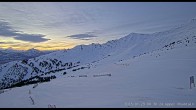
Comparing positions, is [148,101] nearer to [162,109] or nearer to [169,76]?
[162,109]

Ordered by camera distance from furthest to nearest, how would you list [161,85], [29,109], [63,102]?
[161,85], [63,102], [29,109]

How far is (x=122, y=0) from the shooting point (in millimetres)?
14008

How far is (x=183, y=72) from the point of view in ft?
61.9

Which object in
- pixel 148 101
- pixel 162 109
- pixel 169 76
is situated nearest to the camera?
pixel 162 109

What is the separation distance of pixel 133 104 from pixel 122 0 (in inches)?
260

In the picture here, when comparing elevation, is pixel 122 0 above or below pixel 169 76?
above

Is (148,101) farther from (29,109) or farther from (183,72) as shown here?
(183,72)

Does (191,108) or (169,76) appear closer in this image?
(191,108)

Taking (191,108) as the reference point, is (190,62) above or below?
above

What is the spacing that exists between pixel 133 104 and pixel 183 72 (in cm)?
1030

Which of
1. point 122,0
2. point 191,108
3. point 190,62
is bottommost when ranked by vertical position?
point 191,108

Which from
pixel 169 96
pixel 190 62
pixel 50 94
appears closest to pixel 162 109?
pixel 169 96

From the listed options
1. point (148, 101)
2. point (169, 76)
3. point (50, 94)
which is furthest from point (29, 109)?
point (169, 76)

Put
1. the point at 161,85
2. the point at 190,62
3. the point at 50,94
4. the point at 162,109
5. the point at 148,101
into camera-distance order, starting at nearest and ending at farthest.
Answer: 1. the point at 162,109
2. the point at 148,101
3. the point at 50,94
4. the point at 161,85
5. the point at 190,62
